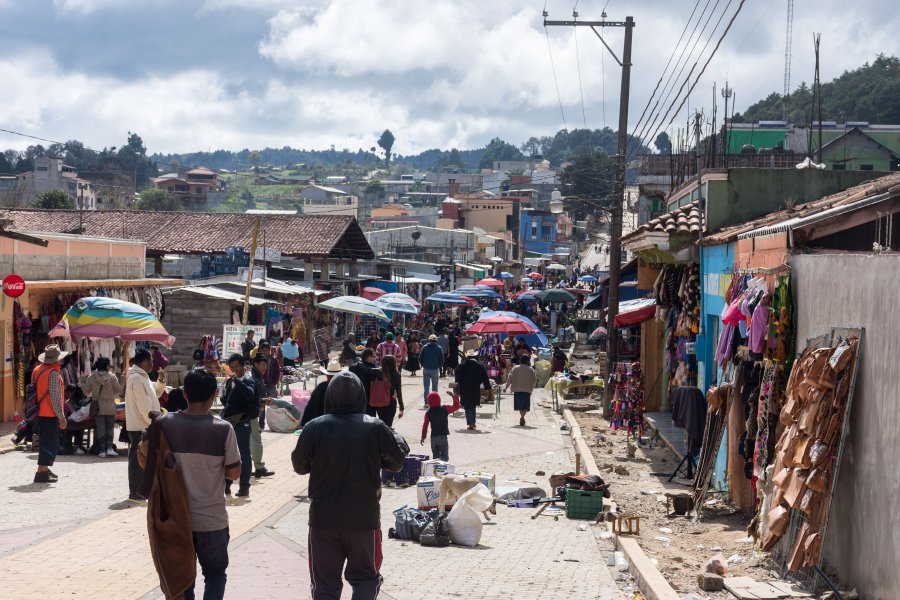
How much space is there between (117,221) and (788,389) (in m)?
44.3

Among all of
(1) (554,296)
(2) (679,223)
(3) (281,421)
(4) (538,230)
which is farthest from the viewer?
(4) (538,230)

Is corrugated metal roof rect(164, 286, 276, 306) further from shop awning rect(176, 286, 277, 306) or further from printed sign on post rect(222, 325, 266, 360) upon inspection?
printed sign on post rect(222, 325, 266, 360)

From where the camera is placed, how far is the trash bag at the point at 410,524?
10.7 m

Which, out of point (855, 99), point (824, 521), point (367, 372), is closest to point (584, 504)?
point (367, 372)

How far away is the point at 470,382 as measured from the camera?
1961cm

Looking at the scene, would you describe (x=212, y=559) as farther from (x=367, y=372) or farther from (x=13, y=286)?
(x=13, y=286)

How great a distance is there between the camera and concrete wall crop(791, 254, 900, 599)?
22.9ft

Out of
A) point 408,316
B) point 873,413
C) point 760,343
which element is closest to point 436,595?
point 873,413

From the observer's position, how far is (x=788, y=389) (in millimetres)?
9375

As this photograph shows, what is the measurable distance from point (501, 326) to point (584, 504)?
13.2 m

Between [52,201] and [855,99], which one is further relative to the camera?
[855,99]

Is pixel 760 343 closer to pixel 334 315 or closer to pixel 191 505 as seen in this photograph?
pixel 191 505

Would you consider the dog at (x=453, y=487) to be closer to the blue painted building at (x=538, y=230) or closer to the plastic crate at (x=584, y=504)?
the plastic crate at (x=584, y=504)

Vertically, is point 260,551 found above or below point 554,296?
below
